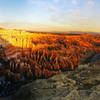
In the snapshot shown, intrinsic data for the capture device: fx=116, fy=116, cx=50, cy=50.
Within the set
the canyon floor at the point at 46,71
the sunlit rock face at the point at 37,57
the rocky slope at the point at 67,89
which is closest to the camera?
the rocky slope at the point at 67,89

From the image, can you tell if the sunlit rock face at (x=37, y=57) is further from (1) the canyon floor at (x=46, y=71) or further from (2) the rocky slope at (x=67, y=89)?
(2) the rocky slope at (x=67, y=89)

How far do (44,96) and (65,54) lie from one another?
98.0 inches

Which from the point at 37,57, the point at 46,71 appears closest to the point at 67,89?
the point at 46,71

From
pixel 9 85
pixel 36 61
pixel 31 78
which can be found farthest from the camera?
pixel 36 61

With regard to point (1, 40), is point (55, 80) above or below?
below

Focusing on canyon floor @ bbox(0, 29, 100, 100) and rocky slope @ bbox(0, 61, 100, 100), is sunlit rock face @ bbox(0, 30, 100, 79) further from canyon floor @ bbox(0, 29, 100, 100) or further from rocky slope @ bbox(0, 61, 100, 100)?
rocky slope @ bbox(0, 61, 100, 100)

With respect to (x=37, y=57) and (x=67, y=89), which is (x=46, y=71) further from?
(x=67, y=89)

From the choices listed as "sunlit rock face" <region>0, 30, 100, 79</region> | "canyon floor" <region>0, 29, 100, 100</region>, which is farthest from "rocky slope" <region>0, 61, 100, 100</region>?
"sunlit rock face" <region>0, 30, 100, 79</region>

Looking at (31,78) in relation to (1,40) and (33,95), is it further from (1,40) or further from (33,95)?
(1,40)

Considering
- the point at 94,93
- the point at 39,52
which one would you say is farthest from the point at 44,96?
the point at 39,52

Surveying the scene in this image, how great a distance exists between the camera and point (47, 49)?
12.5ft

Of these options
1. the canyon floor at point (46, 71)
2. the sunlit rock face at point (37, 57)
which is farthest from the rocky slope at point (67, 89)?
the sunlit rock face at point (37, 57)

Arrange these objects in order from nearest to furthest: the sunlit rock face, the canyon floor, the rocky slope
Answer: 1. the rocky slope
2. the canyon floor
3. the sunlit rock face

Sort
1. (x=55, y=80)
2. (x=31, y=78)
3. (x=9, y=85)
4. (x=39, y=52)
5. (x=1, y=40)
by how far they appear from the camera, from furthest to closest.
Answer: (x=1, y=40) → (x=39, y=52) → (x=31, y=78) → (x=9, y=85) → (x=55, y=80)
